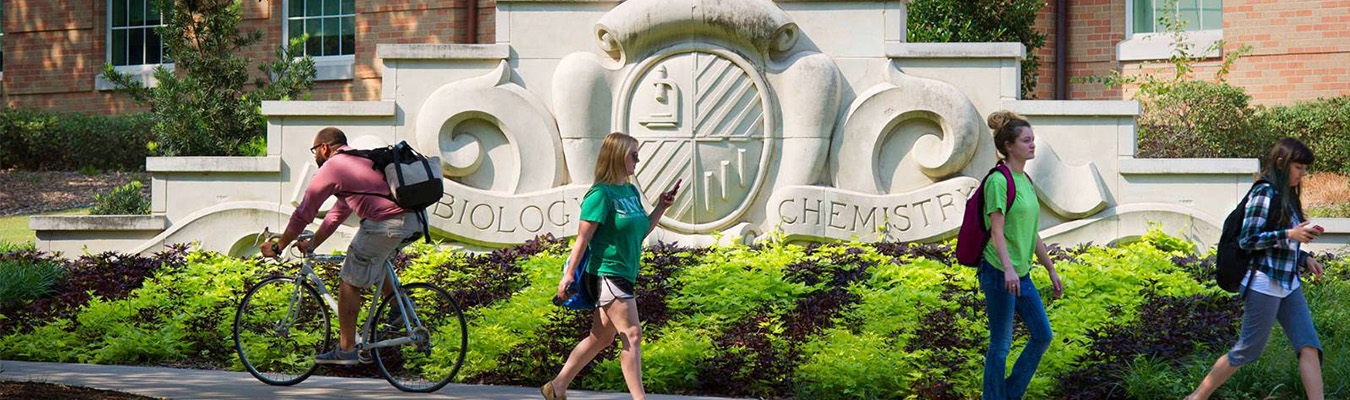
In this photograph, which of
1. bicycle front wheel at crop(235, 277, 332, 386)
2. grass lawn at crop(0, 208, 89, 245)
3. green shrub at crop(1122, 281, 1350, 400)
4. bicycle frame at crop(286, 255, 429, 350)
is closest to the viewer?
green shrub at crop(1122, 281, 1350, 400)

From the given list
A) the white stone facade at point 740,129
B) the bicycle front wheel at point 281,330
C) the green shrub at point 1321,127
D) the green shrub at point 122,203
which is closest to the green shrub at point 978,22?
the green shrub at point 1321,127

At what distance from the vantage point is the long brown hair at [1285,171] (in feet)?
20.8

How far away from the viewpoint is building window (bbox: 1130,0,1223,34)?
17.8m

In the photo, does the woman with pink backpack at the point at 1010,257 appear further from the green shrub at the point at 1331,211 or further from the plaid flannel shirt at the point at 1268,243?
the green shrub at the point at 1331,211

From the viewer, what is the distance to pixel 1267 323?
252 inches

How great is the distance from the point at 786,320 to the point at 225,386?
3.10 m

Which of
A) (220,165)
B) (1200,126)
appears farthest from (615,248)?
(1200,126)

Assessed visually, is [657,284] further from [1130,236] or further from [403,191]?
[1130,236]

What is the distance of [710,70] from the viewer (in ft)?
32.8

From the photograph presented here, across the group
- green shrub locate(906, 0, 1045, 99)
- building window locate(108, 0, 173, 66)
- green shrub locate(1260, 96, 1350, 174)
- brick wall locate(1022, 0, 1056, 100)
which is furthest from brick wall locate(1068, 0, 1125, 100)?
building window locate(108, 0, 173, 66)

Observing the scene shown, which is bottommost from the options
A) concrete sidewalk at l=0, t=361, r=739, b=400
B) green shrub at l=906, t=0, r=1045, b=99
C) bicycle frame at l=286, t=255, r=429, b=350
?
concrete sidewalk at l=0, t=361, r=739, b=400

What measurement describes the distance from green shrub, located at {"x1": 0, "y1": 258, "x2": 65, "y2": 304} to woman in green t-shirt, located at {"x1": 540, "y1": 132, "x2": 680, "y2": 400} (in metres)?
4.84

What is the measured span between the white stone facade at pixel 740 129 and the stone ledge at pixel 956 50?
14 millimetres

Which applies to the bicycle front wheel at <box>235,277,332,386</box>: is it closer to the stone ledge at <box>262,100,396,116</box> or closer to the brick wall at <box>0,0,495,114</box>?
the stone ledge at <box>262,100,396,116</box>
